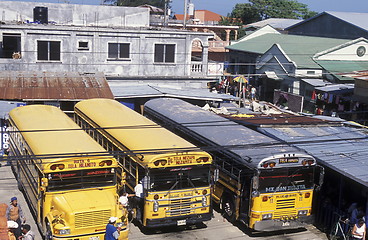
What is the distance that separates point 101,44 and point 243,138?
15711 mm

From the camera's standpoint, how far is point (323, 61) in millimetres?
38469

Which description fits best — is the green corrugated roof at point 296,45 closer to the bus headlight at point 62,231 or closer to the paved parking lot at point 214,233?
the paved parking lot at point 214,233

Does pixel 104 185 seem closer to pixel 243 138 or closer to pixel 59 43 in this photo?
pixel 243 138

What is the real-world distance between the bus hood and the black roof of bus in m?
3.76

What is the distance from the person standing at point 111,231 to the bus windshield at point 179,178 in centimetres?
203

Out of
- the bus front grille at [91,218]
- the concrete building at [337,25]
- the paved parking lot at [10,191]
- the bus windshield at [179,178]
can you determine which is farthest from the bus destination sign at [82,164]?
the concrete building at [337,25]

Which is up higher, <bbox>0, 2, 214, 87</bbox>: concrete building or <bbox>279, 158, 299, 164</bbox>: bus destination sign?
<bbox>0, 2, 214, 87</bbox>: concrete building

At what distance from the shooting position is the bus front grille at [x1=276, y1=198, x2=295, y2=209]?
51.5ft

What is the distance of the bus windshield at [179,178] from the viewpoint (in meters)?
14.7

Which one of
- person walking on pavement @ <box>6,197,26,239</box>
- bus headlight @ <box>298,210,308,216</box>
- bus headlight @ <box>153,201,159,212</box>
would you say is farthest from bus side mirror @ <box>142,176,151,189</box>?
bus headlight @ <box>298,210,308,216</box>

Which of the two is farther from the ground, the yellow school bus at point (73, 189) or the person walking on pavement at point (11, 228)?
the yellow school bus at point (73, 189)

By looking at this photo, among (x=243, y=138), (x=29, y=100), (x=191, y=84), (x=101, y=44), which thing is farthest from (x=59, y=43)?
(x=243, y=138)

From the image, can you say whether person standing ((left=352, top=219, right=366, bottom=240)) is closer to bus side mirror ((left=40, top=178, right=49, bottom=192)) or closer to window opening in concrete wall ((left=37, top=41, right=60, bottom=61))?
bus side mirror ((left=40, top=178, right=49, bottom=192))

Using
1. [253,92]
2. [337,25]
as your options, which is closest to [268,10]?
[337,25]
